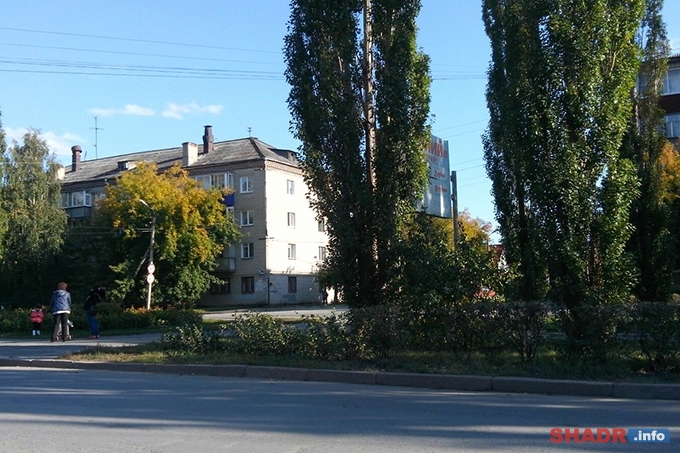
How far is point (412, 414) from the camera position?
834 centimetres

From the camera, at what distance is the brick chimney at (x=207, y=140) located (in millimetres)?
57531

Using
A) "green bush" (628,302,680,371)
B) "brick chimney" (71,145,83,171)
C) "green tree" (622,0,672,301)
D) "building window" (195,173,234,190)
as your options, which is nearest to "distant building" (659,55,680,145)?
"green tree" (622,0,672,301)

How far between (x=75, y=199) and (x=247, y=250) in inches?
673

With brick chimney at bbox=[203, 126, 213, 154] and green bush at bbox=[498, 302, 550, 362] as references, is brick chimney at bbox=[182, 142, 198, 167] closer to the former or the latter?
brick chimney at bbox=[203, 126, 213, 154]

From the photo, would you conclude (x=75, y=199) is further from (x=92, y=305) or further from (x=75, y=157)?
(x=92, y=305)

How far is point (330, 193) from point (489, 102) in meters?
10.0

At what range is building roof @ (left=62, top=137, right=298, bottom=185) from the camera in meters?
53.9

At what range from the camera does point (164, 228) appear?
4559cm

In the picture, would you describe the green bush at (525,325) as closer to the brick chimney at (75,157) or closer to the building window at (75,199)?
the building window at (75,199)

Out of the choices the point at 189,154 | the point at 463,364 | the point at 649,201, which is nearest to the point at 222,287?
the point at 189,154

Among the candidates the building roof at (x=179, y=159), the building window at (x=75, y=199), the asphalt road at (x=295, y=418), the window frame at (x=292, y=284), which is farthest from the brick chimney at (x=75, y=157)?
the asphalt road at (x=295, y=418)

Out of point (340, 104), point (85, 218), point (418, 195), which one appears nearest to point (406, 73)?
point (340, 104)

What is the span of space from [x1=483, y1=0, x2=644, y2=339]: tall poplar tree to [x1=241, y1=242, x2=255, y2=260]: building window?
134 feet

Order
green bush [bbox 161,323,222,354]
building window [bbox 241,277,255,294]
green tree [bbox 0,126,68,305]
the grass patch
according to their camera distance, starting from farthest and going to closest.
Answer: building window [bbox 241,277,255,294] < green tree [bbox 0,126,68,305] < green bush [bbox 161,323,222,354] < the grass patch
